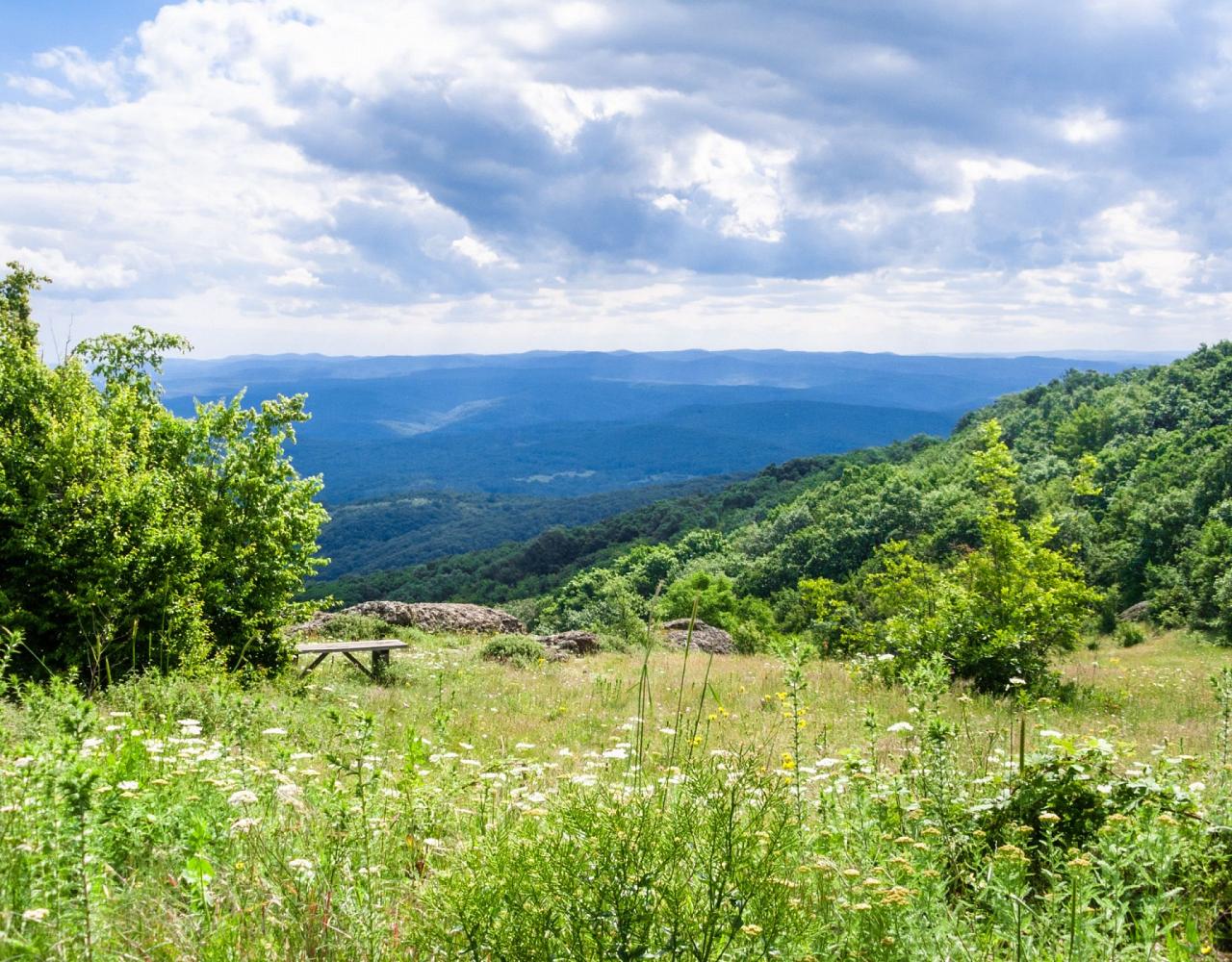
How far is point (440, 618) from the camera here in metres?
24.3

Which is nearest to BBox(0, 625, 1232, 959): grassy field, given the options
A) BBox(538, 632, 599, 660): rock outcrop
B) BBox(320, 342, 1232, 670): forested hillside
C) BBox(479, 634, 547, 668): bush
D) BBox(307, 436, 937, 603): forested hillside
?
BBox(479, 634, 547, 668): bush

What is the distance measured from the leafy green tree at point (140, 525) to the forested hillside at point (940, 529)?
37.1 feet

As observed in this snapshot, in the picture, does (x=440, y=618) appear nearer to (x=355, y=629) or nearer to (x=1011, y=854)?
(x=355, y=629)

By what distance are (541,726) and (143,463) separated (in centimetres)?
796

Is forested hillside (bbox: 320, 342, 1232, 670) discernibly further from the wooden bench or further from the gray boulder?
the wooden bench

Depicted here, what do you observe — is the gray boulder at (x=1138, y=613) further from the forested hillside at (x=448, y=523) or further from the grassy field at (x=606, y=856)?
the forested hillside at (x=448, y=523)

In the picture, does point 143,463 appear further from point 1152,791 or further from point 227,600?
point 1152,791

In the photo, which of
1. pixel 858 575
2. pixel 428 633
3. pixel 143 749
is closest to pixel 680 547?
pixel 858 575

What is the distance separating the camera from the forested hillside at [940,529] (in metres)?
39.2

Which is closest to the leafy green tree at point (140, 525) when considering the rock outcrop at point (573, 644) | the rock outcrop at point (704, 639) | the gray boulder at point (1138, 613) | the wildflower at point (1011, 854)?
the rock outcrop at point (573, 644)

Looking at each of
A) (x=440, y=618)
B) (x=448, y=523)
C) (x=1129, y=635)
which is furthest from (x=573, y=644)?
(x=448, y=523)

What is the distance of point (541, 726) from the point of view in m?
9.16

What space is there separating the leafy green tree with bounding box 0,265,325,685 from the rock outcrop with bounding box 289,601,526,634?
8.10 meters

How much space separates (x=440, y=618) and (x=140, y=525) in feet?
44.8
